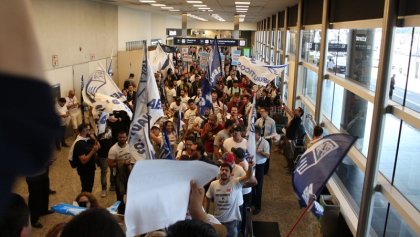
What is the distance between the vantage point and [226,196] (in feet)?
20.4

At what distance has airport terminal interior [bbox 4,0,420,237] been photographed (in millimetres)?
6230

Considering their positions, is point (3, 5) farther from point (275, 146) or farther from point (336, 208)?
point (275, 146)

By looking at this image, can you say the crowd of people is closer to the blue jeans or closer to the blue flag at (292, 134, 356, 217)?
the blue jeans

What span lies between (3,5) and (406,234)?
7.92 meters

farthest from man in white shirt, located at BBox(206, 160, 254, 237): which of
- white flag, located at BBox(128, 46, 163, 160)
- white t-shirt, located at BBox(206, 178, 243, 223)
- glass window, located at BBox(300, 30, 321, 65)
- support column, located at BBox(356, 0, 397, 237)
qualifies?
glass window, located at BBox(300, 30, 321, 65)

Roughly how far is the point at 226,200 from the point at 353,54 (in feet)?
19.5

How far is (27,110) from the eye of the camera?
0.59m

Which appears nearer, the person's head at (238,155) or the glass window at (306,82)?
the person's head at (238,155)

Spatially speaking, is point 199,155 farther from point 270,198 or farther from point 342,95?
point 342,95

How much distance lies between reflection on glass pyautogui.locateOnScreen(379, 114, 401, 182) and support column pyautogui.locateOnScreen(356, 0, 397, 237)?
1.72 ft

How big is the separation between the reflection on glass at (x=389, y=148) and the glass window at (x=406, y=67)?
4.34ft

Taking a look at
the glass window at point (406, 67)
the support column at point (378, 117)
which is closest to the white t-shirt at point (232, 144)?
the support column at point (378, 117)

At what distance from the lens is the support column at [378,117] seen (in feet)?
19.9

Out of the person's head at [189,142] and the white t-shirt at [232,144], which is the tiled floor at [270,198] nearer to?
the white t-shirt at [232,144]
